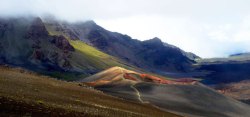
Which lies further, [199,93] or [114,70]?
[114,70]

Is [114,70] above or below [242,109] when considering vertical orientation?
above

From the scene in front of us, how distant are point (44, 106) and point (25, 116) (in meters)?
10.6

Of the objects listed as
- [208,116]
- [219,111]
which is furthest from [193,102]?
[208,116]

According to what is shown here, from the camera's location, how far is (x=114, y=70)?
190 metres

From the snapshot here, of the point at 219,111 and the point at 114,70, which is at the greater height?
the point at 114,70

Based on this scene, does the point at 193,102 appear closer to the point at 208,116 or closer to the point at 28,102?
the point at 208,116

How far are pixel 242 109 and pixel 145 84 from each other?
3007 cm

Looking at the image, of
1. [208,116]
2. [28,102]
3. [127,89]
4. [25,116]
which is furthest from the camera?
[127,89]

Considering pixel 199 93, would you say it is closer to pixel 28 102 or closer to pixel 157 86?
pixel 157 86

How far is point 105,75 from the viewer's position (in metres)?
190

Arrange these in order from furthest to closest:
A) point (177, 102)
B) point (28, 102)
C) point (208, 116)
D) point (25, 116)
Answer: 1. point (177, 102)
2. point (208, 116)
3. point (28, 102)
4. point (25, 116)

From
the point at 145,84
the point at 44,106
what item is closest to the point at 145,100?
the point at 145,84

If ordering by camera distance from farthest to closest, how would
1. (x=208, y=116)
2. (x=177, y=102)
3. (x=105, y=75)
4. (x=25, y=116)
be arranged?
(x=105, y=75) → (x=177, y=102) → (x=208, y=116) → (x=25, y=116)

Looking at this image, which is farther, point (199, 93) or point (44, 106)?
point (199, 93)
